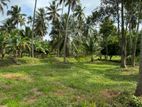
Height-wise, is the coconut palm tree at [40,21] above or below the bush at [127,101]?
above

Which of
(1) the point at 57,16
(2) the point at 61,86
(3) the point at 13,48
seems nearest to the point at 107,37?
(1) the point at 57,16

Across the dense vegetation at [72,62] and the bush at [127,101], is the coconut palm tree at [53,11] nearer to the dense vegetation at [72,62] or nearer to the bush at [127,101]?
→ the dense vegetation at [72,62]

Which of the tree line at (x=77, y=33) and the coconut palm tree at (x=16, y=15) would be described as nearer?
the tree line at (x=77, y=33)

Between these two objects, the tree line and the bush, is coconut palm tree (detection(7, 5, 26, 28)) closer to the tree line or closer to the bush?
the tree line

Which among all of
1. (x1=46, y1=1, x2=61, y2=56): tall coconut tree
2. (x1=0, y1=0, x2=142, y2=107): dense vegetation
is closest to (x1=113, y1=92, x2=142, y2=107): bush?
(x1=0, y1=0, x2=142, y2=107): dense vegetation

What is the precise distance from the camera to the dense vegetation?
18766mm

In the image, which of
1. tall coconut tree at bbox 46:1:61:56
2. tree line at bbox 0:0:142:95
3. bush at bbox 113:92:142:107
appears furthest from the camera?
tall coconut tree at bbox 46:1:61:56

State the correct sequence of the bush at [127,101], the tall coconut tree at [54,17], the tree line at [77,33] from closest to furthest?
the bush at [127,101] → the tree line at [77,33] → the tall coconut tree at [54,17]

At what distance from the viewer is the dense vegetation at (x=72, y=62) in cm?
1877

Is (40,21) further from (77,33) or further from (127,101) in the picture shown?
(127,101)

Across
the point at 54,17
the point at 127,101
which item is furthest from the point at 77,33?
the point at 127,101

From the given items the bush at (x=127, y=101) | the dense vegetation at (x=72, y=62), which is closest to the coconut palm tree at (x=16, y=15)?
the dense vegetation at (x=72, y=62)

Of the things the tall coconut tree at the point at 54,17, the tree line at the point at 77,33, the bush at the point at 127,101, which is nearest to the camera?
the bush at the point at 127,101

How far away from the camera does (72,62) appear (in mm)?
55500
